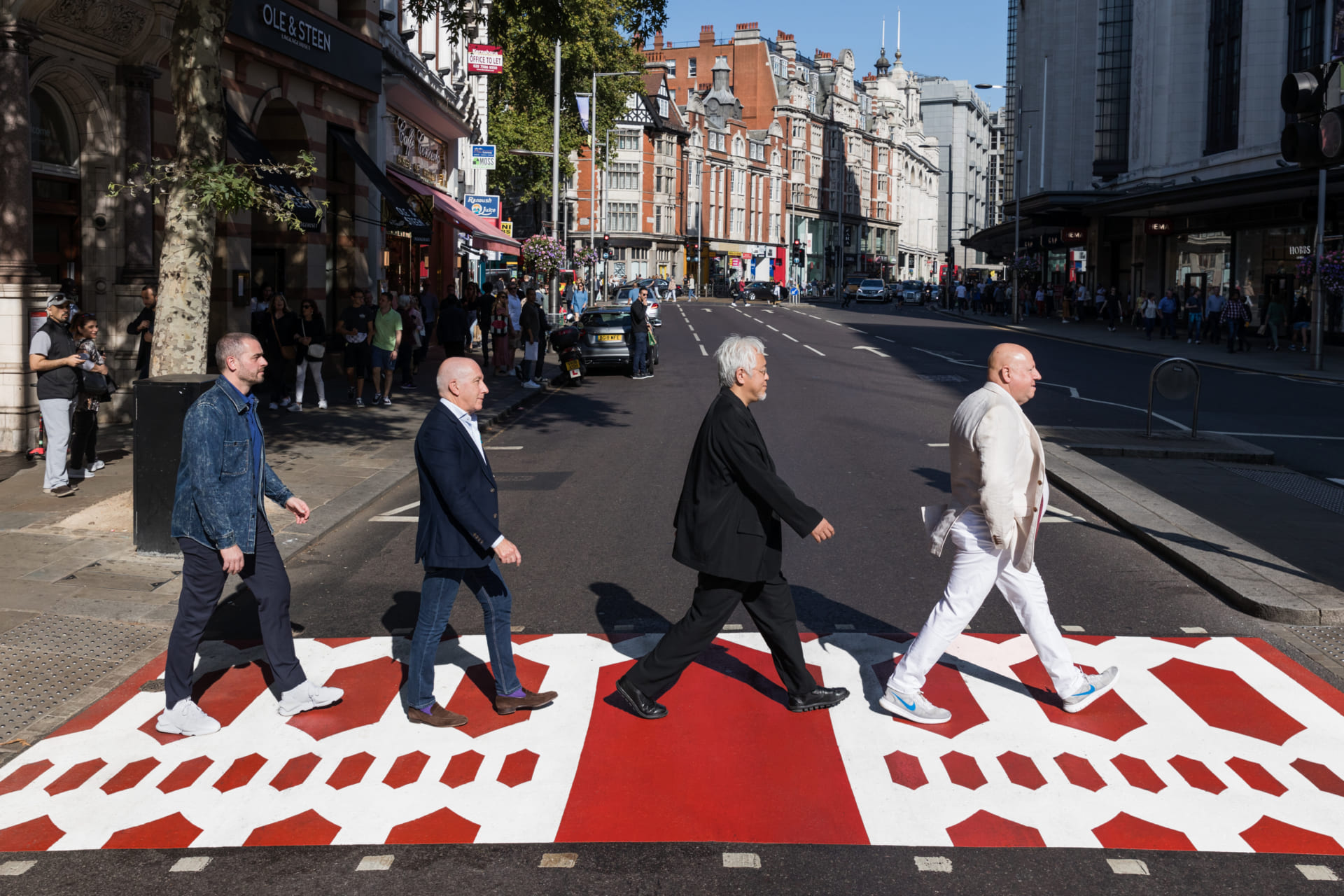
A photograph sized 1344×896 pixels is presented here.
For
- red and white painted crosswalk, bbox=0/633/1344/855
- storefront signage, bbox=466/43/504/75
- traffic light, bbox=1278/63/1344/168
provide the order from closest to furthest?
1. red and white painted crosswalk, bbox=0/633/1344/855
2. traffic light, bbox=1278/63/1344/168
3. storefront signage, bbox=466/43/504/75

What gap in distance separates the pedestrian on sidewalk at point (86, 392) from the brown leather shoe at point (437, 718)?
282 inches

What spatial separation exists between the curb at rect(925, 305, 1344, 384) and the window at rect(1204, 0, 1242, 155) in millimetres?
10935

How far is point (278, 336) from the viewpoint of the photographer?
1734cm

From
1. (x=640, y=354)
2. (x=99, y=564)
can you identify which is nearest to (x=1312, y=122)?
(x=99, y=564)

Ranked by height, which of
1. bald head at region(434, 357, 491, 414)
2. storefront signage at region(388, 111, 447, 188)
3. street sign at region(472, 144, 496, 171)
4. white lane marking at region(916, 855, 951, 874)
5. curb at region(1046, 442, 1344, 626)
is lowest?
white lane marking at region(916, 855, 951, 874)

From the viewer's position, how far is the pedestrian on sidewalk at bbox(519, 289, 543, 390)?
73.2ft

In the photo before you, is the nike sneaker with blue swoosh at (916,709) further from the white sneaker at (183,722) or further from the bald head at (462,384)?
the white sneaker at (183,722)

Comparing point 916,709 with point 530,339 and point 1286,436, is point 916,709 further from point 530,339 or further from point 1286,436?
point 530,339

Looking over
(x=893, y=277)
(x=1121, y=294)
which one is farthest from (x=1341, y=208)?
(x=893, y=277)

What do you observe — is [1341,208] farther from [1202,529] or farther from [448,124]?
[1202,529]

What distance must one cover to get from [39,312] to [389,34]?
1540 centimetres

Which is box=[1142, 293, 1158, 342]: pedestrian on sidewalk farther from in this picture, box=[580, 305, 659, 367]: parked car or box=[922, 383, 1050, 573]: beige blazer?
box=[922, 383, 1050, 573]: beige blazer

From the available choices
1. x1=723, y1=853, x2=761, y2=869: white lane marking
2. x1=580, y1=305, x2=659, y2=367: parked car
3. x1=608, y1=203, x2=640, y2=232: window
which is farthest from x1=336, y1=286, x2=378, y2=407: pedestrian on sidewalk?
x1=608, y1=203, x2=640, y2=232: window

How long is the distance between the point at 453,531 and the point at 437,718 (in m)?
0.93
